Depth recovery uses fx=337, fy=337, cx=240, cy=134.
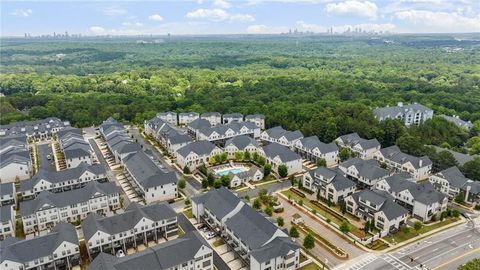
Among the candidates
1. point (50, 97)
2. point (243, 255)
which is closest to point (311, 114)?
point (243, 255)

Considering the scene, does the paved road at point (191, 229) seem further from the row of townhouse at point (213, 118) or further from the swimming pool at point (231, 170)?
the row of townhouse at point (213, 118)

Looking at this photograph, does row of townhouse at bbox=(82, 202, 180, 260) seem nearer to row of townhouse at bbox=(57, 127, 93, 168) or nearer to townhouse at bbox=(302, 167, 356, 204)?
townhouse at bbox=(302, 167, 356, 204)

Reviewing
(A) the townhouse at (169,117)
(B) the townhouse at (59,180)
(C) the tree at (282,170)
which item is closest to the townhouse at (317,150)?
(C) the tree at (282,170)

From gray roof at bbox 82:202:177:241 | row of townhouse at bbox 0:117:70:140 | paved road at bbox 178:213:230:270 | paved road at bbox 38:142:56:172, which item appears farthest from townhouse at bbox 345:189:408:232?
row of townhouse at bbox 0:117:70:140

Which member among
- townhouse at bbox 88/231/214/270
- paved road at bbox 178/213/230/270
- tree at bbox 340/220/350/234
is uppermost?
townhouse at bbox 88/231/214/270

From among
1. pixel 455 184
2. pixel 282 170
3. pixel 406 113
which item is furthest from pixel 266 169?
pixel 406 113

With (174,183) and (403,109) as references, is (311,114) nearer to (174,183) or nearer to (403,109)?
(403,109)
